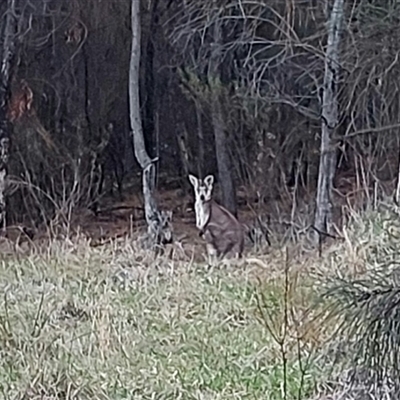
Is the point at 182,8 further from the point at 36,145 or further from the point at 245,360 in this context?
the point at 245,360

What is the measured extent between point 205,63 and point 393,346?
9487 mm

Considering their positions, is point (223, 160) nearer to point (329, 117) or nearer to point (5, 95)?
point (5, 95)

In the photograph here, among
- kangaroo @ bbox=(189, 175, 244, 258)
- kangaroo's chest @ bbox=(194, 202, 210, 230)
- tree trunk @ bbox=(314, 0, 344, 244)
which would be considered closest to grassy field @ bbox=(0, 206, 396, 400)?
kangaroo @ bbox=(189, 175, 244, 258)

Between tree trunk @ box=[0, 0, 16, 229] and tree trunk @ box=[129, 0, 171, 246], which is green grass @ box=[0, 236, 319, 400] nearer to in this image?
tree trunk @ box=[129, 0, 171, 246]

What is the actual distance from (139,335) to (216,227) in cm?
410

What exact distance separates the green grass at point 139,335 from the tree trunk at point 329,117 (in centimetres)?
188

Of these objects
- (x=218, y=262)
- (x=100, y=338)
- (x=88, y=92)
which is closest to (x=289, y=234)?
(x=218, y=262)

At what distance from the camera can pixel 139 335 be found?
619 centimetres

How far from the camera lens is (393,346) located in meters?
3.18

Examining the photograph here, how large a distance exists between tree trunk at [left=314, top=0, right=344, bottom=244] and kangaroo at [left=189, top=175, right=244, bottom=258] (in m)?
0.86

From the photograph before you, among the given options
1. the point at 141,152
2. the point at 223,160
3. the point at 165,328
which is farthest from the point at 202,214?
the point at 165,328

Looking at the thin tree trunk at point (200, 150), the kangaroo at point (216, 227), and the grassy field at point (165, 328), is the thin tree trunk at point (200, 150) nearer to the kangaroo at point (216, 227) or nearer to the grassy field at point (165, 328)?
the kangaroo at point (216, 227)

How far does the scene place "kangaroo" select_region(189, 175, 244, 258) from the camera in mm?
9914

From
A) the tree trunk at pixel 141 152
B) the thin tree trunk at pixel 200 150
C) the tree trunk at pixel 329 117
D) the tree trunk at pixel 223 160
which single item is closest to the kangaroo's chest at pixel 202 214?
the tree trunk at pixel 141 152
